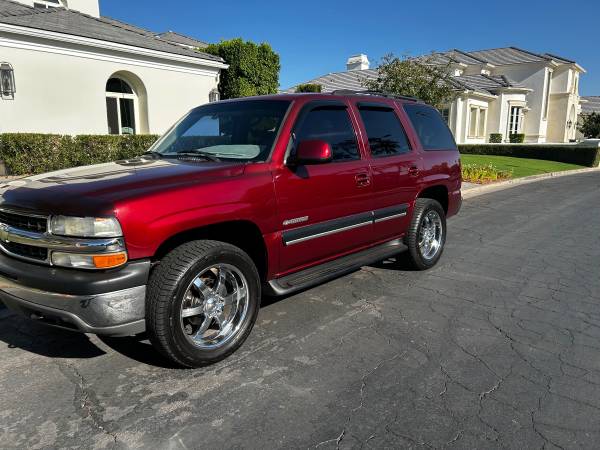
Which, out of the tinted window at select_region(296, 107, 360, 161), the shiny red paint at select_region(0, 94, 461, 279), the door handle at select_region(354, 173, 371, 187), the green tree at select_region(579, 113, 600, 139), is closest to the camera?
the shiny red paint at select_region(0, 94, 461, 279)

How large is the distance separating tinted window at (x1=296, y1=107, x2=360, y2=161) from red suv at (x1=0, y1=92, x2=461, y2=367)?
0.01 m

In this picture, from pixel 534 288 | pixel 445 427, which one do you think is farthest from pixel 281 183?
pixel 534 288

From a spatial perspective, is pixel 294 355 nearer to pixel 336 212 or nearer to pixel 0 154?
pixel 336 212

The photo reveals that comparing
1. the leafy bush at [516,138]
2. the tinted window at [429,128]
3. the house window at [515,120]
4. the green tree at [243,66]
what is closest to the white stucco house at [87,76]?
the green tree at [243,66]

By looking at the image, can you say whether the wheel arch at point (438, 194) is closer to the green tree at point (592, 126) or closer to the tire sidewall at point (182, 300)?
the tire sidewall at point (182, 300)

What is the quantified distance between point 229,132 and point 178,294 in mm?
1761

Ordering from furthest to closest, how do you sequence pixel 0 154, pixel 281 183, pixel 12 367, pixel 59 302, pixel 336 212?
pixel 0 154 < pixel 336 212 < pixel 281 183 < pixel 12 367 < pixel 59 302

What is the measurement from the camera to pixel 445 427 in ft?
8.93

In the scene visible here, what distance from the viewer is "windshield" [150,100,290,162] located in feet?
12.9

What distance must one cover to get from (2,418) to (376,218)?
3437 mm

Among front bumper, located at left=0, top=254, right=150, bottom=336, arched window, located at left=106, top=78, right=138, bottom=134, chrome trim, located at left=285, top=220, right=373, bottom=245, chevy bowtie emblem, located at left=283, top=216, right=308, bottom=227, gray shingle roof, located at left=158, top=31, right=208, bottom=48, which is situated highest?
gray shingle roof, located at left=158, top=31, right=208, bottom=48

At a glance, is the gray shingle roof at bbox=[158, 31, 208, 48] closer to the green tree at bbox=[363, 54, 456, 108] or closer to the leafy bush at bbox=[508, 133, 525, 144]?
the green tree at bbox=[363, 54, 456, 108]

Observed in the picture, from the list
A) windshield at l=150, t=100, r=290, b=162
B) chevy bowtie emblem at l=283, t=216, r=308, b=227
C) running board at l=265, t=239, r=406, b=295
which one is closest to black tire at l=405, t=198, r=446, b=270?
running board at l=265, t=239, r=406, b=295

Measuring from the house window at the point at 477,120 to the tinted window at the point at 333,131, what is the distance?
36.9 metres
